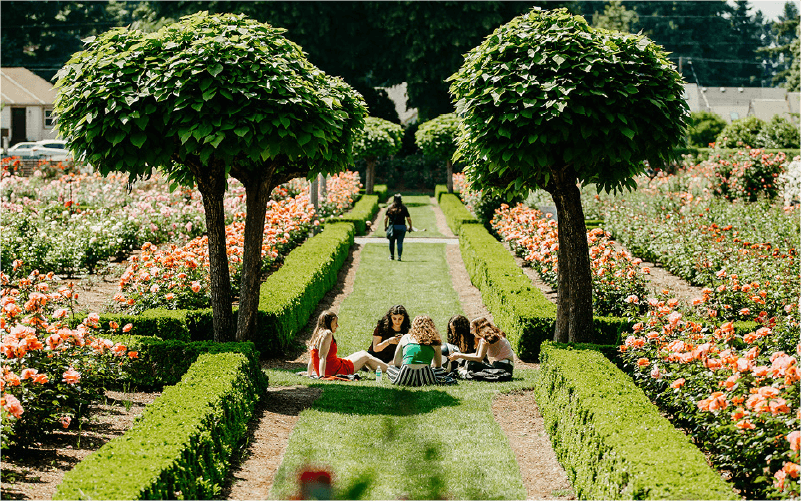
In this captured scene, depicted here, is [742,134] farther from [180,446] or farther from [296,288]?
[180,446]

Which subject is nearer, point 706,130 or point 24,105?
point 706,130

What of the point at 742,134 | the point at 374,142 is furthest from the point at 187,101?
the point at 742,134

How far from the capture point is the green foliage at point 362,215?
21000mm

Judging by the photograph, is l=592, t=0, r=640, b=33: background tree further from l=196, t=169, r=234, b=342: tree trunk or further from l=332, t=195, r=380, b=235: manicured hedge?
l=196, t=169, r=234, b=342: tree trunk

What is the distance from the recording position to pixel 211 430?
557 centimetres

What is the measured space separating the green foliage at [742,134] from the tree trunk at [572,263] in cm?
2449

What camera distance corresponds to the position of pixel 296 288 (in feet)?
36.9

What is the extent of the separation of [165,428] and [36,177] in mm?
18829

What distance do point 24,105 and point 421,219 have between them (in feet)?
114

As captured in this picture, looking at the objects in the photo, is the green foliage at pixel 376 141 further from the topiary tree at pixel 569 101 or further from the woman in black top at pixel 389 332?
the topiary tree at pixel 569 101

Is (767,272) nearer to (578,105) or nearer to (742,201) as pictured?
(578,105)

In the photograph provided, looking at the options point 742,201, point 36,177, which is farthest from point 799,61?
point 36,177

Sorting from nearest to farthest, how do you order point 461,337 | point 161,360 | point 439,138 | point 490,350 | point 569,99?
point 569,99 → point 161,360 → point 490,350 → point 461,337 → point 439,138

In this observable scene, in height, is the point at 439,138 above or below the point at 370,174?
above
